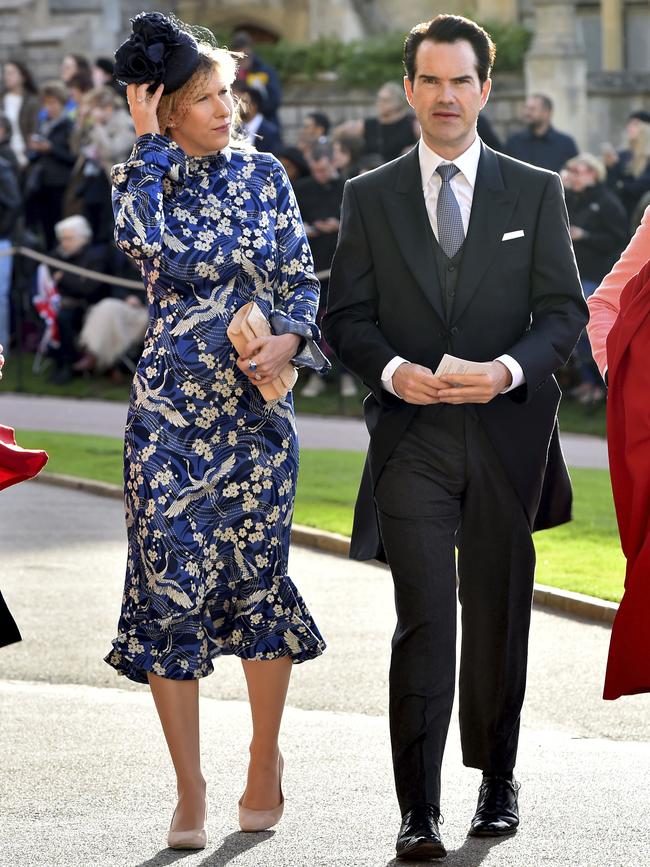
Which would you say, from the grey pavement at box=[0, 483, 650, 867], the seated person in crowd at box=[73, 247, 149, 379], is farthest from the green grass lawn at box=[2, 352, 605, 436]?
the grey pavement at box=[0, 483, 650, 867]

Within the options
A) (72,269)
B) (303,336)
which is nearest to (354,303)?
(303,336)

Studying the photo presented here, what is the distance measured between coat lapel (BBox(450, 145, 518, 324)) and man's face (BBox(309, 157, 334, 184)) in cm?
1120

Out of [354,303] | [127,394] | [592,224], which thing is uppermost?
[354,303]

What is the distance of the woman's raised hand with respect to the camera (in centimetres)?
552

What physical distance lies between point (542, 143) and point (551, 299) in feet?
39.6

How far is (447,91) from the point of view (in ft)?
17.9

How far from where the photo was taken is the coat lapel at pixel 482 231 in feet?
18.0

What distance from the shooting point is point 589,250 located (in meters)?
15.8

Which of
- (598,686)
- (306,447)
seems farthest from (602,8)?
(598,686)

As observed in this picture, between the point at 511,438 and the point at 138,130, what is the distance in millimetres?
1412

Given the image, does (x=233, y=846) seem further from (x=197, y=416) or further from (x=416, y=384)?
(x=416, y=384)

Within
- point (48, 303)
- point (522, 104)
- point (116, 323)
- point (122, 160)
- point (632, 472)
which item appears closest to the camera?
point (632, 472)

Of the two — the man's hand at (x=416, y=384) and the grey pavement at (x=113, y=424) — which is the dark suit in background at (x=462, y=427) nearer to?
the man's hand at (x=416, y=384)

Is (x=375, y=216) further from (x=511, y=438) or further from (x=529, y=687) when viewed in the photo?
(x=529, y=687)
